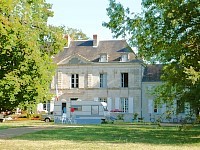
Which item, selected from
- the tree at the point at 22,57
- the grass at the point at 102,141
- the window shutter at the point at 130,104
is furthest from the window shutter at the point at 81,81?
the tree at the point at 22,57

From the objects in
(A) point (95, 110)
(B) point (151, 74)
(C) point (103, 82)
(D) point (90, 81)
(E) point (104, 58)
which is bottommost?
(A) point (95, 110)

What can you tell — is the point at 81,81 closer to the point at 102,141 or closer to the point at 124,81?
the point at 124,81

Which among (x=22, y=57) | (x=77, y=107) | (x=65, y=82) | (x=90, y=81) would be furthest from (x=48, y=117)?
(x=22, y=57)

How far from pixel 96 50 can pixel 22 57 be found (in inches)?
1433

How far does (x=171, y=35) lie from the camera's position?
18688mm

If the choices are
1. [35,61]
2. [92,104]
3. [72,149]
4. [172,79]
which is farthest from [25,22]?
[92,104]

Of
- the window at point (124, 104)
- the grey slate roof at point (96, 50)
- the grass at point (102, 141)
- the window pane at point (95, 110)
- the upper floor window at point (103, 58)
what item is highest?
the grey slate roof at point (96, 50)

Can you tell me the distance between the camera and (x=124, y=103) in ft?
160

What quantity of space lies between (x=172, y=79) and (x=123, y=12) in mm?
3913

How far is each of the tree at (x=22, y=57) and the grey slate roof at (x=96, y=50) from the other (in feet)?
109

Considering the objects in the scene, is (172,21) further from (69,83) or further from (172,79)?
(69,83)

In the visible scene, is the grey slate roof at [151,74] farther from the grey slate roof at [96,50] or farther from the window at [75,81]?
the window at [75,81]

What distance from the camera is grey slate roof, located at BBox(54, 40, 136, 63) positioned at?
49.4m

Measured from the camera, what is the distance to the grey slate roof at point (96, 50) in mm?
49406
